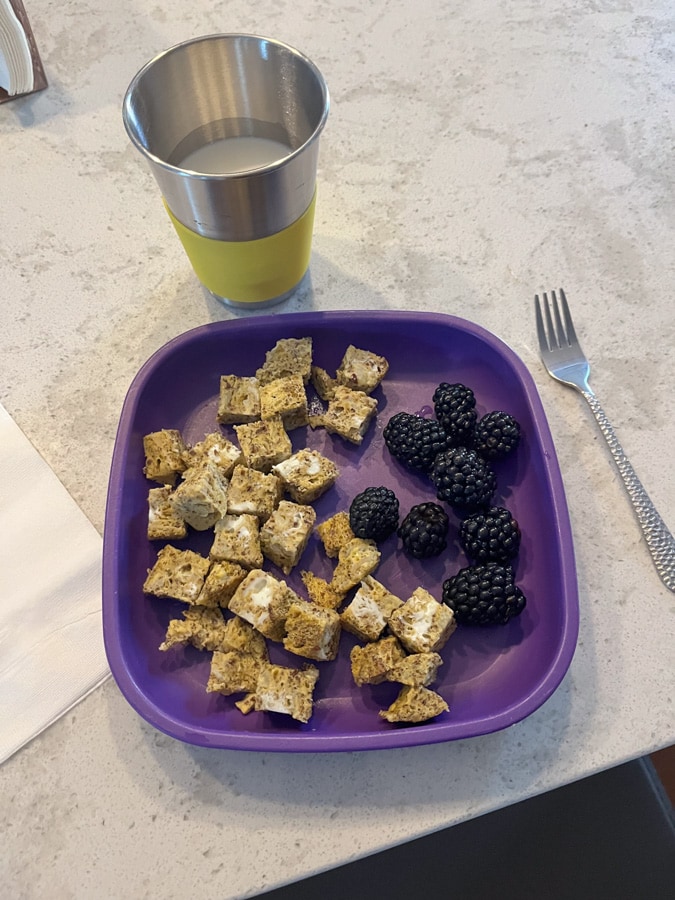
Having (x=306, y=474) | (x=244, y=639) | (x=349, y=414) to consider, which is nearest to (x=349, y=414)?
(x=349, y=414)

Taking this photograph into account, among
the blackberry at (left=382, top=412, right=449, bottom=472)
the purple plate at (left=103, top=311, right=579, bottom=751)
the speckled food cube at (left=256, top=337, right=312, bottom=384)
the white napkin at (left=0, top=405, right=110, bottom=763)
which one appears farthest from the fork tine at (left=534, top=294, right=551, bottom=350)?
the white napkin at (left=0, top=405, right=110, bottom=763)

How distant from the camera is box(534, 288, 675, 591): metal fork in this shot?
82cm

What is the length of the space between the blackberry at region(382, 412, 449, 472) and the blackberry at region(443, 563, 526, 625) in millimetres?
158

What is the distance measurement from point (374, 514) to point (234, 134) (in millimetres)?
562

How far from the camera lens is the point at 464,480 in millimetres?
799

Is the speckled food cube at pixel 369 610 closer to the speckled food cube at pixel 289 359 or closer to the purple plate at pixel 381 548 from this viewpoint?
the purple plate at pixel 381 548

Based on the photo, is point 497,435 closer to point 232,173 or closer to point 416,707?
point 416,707

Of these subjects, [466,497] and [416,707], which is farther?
[466,497]

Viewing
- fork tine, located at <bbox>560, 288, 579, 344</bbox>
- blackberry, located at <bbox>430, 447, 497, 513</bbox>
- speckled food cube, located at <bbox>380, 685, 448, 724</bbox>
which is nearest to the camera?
speckled food cube, located at <bbox>380, 685, 448, 724</bbox>

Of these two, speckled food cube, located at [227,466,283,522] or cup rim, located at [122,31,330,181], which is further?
speckled food cube, located at [227,466,283,522]

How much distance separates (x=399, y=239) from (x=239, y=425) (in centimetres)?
42

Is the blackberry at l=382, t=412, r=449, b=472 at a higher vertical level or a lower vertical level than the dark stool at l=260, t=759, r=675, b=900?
higher

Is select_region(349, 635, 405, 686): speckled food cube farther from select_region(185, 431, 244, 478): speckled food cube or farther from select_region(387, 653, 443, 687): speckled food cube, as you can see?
select_region(185, 431, 244, 478): speckled food cube

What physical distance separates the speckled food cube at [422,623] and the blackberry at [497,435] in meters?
0.21
